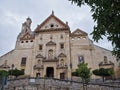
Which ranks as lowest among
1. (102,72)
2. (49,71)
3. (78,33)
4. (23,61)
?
(102,72)

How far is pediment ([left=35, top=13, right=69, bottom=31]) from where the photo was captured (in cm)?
4341

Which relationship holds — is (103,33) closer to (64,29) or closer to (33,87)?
(33,87)

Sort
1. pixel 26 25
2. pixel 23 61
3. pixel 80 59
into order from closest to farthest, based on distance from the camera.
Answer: pixel 80 59 → pixel 23 61 → pixel 26 25

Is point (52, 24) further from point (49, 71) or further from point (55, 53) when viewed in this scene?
point (49, 71)

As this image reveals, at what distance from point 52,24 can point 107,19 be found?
1366 inches

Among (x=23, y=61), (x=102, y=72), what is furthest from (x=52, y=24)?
(x=102, y=72)

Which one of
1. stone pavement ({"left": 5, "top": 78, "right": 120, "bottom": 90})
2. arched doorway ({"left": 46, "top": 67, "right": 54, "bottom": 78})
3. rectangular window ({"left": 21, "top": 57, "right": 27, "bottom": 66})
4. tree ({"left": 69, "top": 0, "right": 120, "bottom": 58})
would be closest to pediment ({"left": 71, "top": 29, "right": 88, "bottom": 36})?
arched doorway ({"left": 46, "top": 67, "right": 54, "bottom": 78})

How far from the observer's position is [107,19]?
9.73 m

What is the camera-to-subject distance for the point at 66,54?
39406mm

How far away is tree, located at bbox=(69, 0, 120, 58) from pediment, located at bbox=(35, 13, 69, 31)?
3253 centimetres

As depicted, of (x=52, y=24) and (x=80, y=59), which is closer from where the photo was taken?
(x=80, y=59)

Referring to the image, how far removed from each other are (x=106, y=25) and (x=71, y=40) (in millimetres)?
31688

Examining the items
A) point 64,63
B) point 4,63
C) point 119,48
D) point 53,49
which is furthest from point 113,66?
point 119,48

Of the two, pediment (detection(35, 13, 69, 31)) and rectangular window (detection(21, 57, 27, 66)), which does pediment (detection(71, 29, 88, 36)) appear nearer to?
pediment (detection(35, 13, 69, 31))
